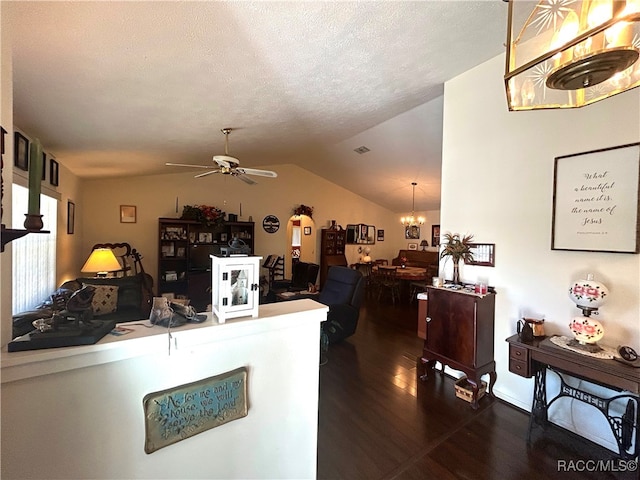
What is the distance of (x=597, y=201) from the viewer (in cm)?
212

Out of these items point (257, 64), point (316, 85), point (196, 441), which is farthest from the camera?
point (316, 85)

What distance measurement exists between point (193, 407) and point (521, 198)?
2.94 m

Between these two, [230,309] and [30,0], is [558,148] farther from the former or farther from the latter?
[30,0]

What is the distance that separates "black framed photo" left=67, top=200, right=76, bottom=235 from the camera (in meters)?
4.05

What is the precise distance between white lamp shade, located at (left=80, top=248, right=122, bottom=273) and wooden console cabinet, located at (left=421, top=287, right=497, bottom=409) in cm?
416

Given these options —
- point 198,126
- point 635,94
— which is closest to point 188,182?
point 198,126

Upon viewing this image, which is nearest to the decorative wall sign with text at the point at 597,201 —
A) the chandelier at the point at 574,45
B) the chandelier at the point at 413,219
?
the chandelier at the point at 574,45

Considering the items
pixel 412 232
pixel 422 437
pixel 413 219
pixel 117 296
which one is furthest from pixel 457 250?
pixel 412 232

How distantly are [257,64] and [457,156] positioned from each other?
2287 millimetres

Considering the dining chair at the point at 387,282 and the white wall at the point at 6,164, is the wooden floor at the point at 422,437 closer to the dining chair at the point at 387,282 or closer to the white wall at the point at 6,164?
the white wall at the point at 6,164

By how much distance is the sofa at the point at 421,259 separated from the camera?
24.5 feet

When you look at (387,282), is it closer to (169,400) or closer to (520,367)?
(520,367)

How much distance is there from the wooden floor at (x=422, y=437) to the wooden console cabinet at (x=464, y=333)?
0.29 meters

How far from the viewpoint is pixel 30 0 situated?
43.2 inches
